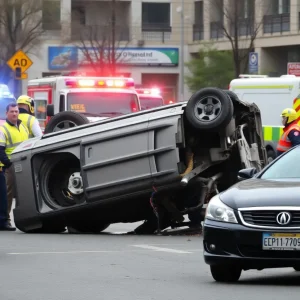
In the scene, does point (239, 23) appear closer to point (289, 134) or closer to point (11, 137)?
point (289, 134)

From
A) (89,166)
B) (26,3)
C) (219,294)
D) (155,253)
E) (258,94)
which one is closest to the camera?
(219,294)

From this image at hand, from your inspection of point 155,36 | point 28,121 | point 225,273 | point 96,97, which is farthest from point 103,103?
point 155,36

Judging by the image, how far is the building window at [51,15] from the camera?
165 feet

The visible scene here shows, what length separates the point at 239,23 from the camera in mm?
49406

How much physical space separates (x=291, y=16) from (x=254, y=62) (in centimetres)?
1408

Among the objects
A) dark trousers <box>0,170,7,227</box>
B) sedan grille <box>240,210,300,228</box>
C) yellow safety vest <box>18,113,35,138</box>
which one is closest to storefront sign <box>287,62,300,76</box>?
yellow safety vest <box>18,113,35,138</box>

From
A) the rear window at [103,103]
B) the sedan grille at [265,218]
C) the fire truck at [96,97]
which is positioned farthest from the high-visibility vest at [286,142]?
the sedan grille at [265,218]

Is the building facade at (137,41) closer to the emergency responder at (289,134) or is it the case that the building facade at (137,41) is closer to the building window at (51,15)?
the building window at (51,15)

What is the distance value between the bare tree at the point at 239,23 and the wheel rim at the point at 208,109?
27.1 m

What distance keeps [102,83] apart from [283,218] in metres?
15.6

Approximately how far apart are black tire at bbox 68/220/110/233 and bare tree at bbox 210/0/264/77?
2638 centimetres

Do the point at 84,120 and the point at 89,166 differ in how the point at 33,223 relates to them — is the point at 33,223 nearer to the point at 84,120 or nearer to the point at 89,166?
the point at 89,166

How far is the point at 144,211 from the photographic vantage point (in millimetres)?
15695

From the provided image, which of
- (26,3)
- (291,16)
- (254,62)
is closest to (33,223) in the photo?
(254,62)
